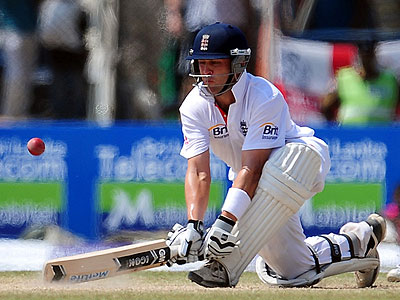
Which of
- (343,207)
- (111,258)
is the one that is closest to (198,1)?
(343,207)

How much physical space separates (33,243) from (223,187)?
183 cm

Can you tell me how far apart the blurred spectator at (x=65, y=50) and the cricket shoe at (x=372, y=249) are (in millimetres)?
4101

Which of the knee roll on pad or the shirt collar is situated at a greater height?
the shirt collar

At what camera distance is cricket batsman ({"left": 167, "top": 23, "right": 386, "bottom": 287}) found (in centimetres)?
612

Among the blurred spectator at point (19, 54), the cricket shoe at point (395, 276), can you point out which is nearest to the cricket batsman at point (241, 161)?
the cricket shoe at point (395, 276)

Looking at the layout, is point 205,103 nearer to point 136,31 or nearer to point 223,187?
point 223,187

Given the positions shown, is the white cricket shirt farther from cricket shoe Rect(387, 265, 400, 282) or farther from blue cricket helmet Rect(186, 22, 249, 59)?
cricket shoe Rect(387, 265, 400, 282)

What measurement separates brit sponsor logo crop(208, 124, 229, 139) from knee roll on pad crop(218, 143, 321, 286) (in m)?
0.37

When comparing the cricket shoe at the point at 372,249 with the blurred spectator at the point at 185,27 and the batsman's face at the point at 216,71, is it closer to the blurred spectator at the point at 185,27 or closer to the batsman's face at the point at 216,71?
the batsman's face at the point at 216,71

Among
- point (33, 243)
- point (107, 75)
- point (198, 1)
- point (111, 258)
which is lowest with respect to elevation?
point (33, 243)

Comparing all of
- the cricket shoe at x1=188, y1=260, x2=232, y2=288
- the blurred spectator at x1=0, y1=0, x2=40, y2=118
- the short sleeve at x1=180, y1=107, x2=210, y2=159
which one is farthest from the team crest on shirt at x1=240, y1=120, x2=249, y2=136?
the blurred spectator at x1=0, y1=0, x2=40, y2=118

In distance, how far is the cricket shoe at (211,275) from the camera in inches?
247

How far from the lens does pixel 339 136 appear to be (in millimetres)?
9516

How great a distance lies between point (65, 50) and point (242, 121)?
4538 mm
